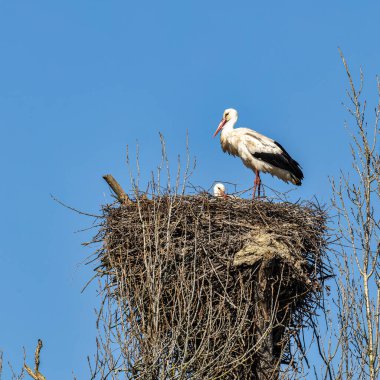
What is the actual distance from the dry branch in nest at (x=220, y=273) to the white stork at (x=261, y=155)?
2.40 m

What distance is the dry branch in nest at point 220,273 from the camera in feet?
43.4

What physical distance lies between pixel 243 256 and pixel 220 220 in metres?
0.60

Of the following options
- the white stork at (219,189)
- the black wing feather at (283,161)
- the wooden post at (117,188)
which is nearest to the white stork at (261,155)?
the black wing feather at (283,161)

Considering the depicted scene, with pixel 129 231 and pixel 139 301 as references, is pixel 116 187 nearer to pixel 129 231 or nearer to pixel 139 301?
pixel 129 231

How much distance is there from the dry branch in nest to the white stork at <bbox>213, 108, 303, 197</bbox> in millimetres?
2396

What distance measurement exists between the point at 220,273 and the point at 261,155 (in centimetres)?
373

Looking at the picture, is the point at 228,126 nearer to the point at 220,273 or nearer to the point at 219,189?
the point at 219,189

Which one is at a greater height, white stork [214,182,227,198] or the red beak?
the red beak

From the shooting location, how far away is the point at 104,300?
13.8m

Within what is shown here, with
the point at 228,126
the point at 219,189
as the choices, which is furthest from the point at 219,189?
the point at 228,126

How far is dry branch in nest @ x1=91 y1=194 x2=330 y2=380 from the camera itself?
13227 mm

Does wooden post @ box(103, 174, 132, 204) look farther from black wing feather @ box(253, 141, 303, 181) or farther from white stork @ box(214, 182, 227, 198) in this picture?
black wing feather @ box(253, 141, 303, 181)

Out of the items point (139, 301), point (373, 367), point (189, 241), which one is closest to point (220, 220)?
point (189, 241)

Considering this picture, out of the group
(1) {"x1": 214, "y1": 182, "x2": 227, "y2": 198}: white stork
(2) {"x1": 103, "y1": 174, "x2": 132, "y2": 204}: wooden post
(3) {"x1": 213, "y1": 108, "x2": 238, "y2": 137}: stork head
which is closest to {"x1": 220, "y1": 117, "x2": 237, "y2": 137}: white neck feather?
(3) {"x1": 213, "y1": 108, "x2": 238, "y2": 137}: stork head
